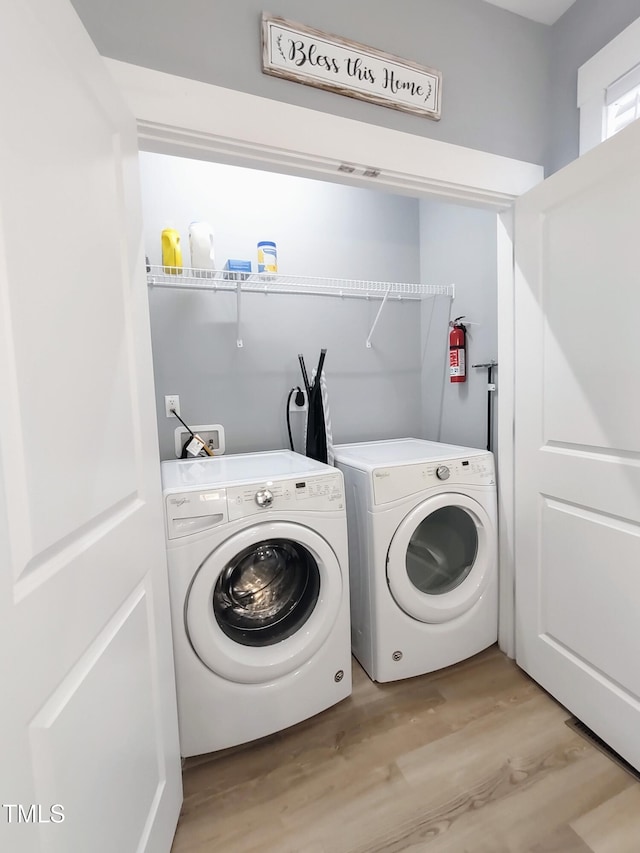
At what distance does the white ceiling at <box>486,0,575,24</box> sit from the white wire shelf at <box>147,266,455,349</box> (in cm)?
103

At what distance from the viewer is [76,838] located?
0.59 metres

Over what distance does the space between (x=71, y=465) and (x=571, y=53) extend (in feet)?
7.05

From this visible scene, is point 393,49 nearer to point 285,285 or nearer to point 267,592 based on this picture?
point 285,285

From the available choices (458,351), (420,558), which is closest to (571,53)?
(458,351)

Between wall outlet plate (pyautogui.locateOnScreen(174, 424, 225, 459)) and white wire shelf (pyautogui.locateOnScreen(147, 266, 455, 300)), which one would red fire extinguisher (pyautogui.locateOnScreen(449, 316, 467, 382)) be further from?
wall outlet plate (pyautogui.locateOnScreen(174, 424, 225, 459))

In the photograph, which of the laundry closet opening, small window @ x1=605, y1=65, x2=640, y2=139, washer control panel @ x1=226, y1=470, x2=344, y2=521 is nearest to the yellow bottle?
Answer: the laundry closet opening

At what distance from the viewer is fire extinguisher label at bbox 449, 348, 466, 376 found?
2008 mm

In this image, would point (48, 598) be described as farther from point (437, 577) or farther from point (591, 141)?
point (591, 141)

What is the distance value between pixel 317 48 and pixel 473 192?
2.28ft

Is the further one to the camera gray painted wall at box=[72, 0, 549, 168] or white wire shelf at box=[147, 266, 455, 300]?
white wire shelf at box=[147, 266, 455, 300]

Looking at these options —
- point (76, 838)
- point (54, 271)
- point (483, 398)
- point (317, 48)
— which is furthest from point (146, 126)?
point (483, 398)

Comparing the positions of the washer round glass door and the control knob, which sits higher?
the control knob

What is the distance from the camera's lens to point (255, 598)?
1457 mm

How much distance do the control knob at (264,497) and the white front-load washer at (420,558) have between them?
41 cm
